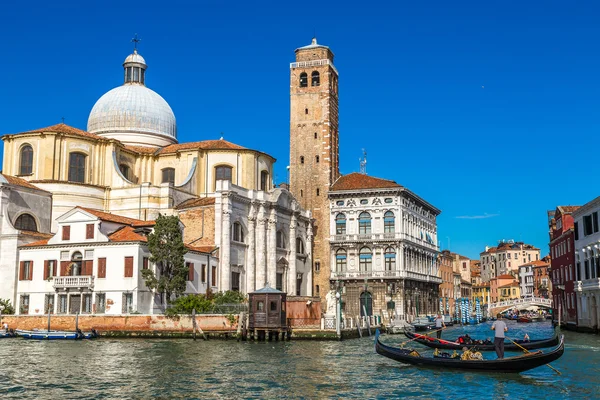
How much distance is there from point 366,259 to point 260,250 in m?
8.80

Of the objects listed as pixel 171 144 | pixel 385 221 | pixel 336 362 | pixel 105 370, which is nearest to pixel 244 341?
pixel 336 362

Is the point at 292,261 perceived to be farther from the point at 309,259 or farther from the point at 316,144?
the point at 316,144

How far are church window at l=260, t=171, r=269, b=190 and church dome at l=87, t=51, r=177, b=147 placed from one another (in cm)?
776

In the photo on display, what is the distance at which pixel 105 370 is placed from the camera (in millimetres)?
21391

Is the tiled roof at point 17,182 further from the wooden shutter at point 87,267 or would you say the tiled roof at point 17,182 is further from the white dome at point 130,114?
the white dome at point 130,114

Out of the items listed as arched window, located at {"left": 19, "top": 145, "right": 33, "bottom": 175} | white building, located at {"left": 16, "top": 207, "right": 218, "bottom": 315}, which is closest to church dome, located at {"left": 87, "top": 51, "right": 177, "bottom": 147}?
arched window, located at {"left": 19, "top": 145, "right": 33, "bottom": 175}

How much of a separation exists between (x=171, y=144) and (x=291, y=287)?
46.2 feet

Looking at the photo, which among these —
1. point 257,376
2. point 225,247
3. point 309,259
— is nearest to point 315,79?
point 309,259

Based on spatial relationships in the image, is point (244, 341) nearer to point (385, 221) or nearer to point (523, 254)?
point (385, 221)

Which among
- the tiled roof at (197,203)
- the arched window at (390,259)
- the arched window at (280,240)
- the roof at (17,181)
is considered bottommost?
the arched window at (390,259)

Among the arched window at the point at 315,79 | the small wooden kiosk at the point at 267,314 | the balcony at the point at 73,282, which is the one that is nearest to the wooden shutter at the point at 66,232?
the balcony at the point at 73,282

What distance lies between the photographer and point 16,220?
41438 millimetres

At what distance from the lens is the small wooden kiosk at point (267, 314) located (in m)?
33.6

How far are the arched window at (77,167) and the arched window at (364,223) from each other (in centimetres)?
1929
